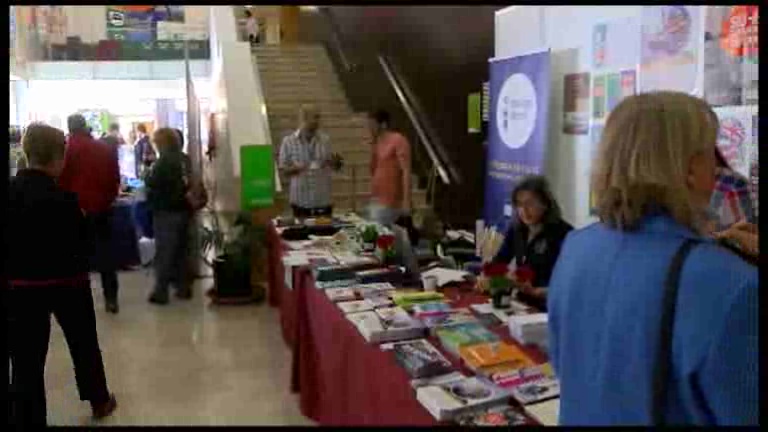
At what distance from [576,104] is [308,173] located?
6.16ft

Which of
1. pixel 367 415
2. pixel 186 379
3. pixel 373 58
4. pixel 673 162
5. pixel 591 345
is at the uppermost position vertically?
pixel 373 58

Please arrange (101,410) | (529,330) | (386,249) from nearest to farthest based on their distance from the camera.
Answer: (529,330) < (386,249) < (101,410)

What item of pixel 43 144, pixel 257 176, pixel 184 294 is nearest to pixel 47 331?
pixel 43 144

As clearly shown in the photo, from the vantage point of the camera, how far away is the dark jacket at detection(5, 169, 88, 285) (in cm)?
270

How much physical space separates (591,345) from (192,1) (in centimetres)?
78

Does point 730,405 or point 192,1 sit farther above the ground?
point 192,1

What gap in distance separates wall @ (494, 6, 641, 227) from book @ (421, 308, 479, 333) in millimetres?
1913

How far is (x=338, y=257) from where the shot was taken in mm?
3439

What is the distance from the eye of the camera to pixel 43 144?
2.74 m

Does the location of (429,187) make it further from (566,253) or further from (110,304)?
(566,253)

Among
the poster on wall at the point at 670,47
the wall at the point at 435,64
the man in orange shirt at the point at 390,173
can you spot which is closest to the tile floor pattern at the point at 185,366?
the man in orange shirt at the point at 390,173

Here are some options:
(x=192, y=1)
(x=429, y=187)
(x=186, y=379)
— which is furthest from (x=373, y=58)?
(x=192, y=1)

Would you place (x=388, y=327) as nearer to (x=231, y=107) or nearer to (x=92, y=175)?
(x=92, y=175)

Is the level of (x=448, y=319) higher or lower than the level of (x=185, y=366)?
higher
